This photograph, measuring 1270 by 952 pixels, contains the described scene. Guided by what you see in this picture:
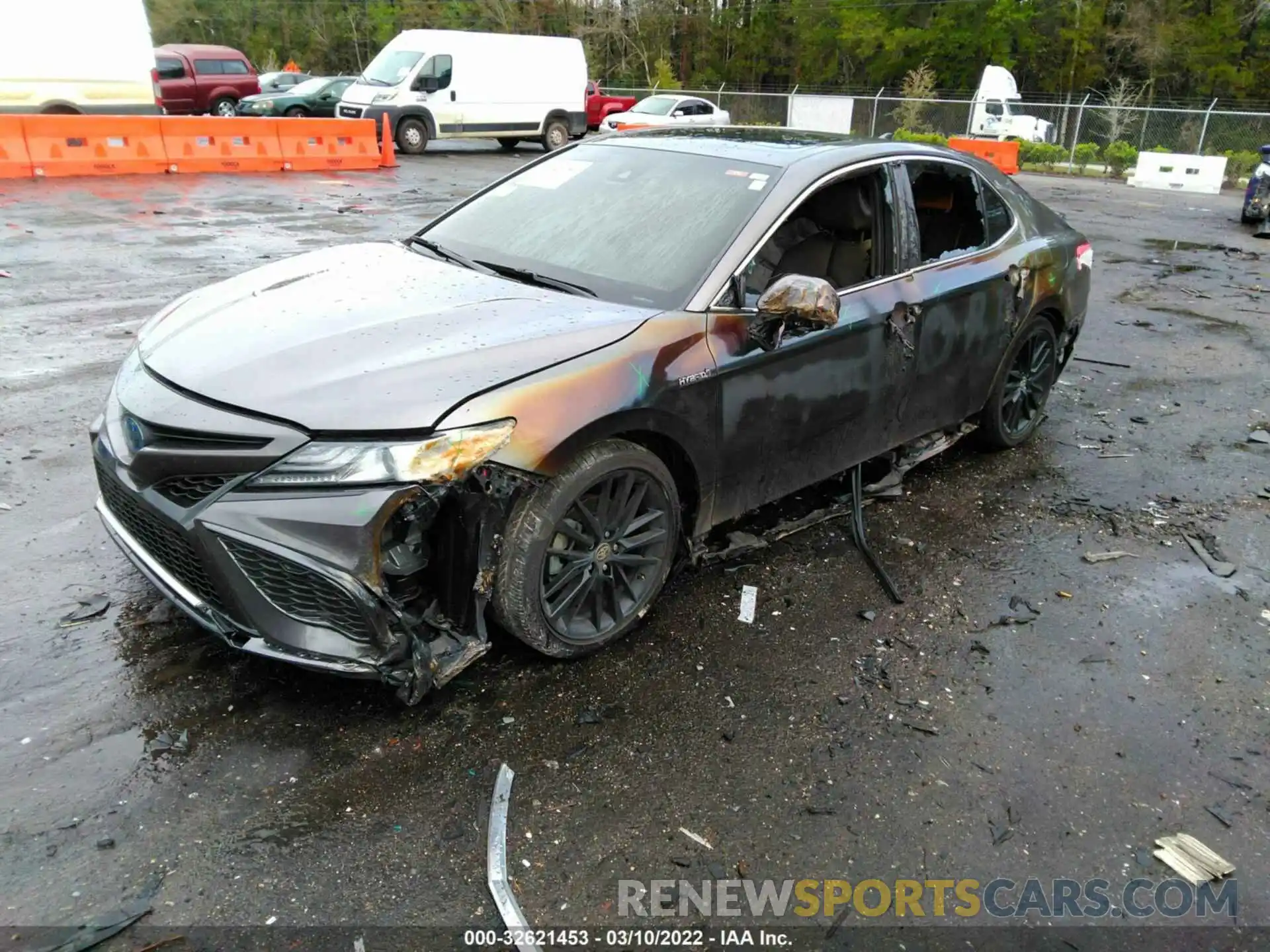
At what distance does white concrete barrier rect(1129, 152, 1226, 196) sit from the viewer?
21188 millimetres

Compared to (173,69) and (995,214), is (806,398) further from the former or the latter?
(173,69)

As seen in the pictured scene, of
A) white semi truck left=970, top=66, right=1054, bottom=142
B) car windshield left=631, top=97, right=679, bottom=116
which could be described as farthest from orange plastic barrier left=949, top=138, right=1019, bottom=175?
car windshield left=631, top=97, right=679, bottom=116

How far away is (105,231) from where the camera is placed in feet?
33.9

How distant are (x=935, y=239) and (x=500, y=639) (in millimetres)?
2889

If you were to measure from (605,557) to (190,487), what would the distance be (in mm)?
1335

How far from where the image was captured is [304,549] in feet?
8.29

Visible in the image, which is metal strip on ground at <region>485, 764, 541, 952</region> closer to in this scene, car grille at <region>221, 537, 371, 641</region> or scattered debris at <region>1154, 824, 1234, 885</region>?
car grille at <region>221, 537, 371, 641</region>

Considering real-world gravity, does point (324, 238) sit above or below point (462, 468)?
below

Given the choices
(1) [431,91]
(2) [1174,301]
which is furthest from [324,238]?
(1) [431,91]

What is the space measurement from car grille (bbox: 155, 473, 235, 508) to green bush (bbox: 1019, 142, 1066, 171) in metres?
27.2

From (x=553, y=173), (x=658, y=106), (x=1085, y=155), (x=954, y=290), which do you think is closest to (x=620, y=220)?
(x=553, y=173)

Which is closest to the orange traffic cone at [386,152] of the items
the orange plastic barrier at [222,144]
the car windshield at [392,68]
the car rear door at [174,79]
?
the orange plastic barrier at [222,144]

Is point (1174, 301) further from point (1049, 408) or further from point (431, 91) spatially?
point (431, 91)

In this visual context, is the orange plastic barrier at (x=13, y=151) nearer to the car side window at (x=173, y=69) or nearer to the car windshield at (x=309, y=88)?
the car windshield at (x=309, y=88)
